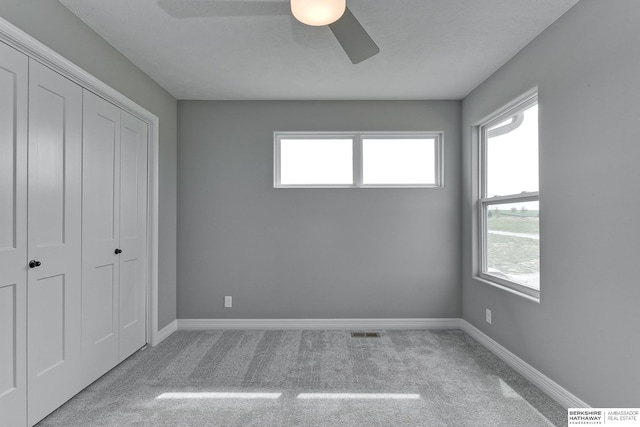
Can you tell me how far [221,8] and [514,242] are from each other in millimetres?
2802

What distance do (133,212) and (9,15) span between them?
5.26 feet

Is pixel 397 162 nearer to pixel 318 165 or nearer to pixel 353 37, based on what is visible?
pixel 318 165

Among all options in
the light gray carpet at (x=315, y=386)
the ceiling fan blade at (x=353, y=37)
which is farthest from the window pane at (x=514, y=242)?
the ceiling fan blade at (x=353, y=37)

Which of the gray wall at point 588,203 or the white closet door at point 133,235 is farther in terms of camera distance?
the white closet door at point 133,235

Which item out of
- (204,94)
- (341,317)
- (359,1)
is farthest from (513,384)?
(204,94)

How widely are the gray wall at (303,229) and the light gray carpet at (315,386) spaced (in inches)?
18.8

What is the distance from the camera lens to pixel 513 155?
2928 millimetres

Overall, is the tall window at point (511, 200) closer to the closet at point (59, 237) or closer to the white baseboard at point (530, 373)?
the white baseboard at point (530, 373)

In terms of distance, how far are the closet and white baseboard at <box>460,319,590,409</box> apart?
124 inches

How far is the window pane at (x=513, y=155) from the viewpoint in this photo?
265 centimetres

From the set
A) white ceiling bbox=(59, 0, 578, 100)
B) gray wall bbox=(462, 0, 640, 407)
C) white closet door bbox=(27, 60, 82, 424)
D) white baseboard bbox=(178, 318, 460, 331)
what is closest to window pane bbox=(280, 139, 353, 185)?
white ceiling bbox=(59, 0, 578, 100)

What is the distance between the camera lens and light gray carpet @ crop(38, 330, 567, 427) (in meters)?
2.08

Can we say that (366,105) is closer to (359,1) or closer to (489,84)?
(489,84)

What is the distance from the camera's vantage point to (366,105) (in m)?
3.82
